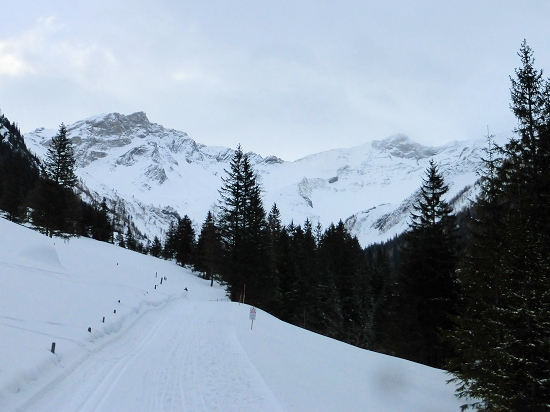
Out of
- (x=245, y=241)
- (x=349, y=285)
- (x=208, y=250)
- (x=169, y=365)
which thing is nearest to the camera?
(x=169, y=365)

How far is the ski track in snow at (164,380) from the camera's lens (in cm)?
723

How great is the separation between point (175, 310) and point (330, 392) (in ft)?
54.7

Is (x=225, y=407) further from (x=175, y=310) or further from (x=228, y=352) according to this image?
(x=175, y=310)

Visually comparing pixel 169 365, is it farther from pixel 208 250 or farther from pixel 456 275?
pixel 208 250

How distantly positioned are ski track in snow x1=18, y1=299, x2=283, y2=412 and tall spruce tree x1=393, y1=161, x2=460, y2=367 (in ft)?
33.8

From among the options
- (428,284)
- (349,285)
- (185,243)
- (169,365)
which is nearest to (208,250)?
(185,243)

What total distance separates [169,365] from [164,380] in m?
1.40

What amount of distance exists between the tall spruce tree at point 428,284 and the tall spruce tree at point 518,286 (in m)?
8.14

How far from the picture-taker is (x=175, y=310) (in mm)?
23078

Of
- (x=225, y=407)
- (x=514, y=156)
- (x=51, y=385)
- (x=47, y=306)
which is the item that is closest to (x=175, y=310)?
(x=47, y=306)

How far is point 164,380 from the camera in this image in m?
8.73

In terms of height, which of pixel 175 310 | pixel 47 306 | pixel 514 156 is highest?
pixel 514 156

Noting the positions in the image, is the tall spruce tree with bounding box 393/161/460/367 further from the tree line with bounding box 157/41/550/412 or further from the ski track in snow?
the ski track in snow

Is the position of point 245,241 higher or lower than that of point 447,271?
higher
